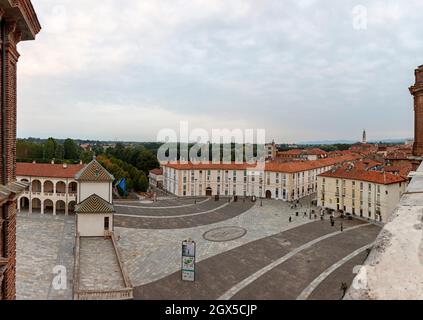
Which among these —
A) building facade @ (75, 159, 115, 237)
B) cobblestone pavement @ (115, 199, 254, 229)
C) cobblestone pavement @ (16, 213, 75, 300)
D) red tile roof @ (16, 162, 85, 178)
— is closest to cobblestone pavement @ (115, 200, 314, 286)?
cobblestone pavement @ (115, 199, 254, 229)

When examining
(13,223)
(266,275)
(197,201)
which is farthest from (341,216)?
(13,223)

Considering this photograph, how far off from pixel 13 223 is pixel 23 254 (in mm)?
23698

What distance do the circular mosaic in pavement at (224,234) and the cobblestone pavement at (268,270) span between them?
9.96ft

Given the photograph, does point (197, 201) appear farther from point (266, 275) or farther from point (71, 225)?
point (266, 275)

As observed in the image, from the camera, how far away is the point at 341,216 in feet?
168

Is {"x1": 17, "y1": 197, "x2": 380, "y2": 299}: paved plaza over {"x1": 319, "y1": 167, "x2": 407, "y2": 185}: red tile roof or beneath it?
beneath

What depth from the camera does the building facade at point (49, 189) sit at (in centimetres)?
4750

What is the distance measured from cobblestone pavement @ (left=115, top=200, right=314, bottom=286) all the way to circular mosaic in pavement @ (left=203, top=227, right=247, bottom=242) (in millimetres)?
649

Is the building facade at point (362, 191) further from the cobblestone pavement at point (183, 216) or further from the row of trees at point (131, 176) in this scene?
the row of trees at point (131, 176)

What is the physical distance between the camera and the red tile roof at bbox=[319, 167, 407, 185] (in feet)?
156

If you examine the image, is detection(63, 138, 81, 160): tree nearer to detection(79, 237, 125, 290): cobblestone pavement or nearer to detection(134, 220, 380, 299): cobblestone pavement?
detection(79, 237, 125, 290): cobblestone pavement

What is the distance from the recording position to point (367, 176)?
5031 centimetres

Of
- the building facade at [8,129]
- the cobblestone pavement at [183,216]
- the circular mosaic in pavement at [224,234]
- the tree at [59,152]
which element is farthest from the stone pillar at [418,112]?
the tree at [59,152]
